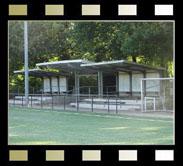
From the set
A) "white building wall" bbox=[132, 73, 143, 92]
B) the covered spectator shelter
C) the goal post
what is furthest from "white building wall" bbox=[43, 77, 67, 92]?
the goal post

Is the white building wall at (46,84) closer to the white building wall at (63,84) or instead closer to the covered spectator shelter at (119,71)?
the white building wall at (63,84)

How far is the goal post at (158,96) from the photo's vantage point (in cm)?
1665

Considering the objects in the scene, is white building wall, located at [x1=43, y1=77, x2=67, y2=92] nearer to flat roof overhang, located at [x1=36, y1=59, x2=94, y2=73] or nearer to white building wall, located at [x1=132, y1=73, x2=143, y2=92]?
flat roof overhang, located at [x1=36, y1=59, x2=94, y2=73]

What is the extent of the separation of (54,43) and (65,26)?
2.21m

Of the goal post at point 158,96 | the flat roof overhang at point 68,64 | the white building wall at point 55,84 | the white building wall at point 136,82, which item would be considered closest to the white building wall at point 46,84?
the white building wall at point 55,84

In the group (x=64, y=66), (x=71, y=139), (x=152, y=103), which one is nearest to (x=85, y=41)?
(x=64, y=66)

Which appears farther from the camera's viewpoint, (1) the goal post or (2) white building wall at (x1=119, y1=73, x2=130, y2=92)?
(2) white building wall at (x1=119, y1=73, x2=130, y2=92)

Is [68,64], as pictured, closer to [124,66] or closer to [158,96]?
[124,66]

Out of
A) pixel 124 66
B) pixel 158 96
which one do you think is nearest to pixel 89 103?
pixel 124 66

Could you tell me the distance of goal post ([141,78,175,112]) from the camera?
54.6 ft

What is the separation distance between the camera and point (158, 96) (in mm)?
19188
